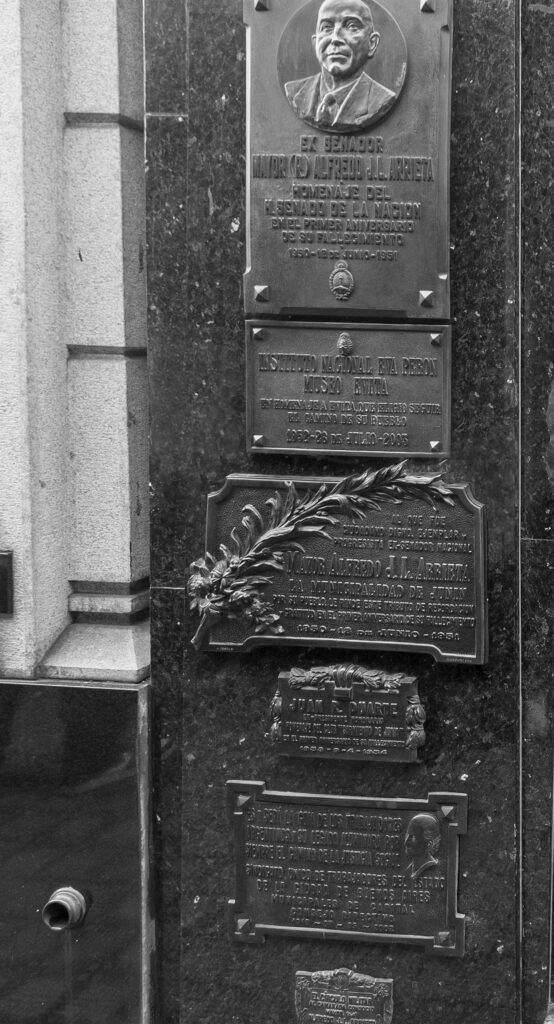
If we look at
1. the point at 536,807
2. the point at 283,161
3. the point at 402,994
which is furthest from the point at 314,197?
the point at 402,994

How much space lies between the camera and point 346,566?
11.4 feet

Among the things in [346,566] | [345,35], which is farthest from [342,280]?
[346,566]

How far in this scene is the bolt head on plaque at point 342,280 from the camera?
334cm

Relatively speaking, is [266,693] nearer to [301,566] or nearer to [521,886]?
[301,566]

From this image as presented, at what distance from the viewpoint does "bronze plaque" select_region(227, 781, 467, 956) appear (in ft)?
11.5

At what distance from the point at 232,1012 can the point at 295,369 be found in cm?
250

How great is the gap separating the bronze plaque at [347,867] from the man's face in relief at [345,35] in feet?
8.69

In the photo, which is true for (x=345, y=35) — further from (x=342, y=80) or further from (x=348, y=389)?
(x=348, y=389)

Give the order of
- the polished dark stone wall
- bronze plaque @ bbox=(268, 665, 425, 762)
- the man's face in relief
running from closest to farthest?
the man's face in relief, the polished dark stone wall, bronze plaque @ bbox=(268, 665, 425, 762)

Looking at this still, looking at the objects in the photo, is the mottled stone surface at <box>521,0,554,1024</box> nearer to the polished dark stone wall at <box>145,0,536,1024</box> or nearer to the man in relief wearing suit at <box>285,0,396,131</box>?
the polished dark stone wall at <box>145,0,536,1024</box>

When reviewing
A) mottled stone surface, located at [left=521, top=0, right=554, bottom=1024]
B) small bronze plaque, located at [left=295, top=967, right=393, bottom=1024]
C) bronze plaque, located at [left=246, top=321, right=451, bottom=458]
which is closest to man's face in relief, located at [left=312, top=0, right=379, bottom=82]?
mottled stone surface, located at [left=521, top=0, right=554, bottom=1024]

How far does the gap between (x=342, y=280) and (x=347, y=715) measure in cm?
160

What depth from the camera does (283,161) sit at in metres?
3.31

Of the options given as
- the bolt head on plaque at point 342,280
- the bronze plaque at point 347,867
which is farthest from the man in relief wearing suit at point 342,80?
the bronze plaque at point 347,867
